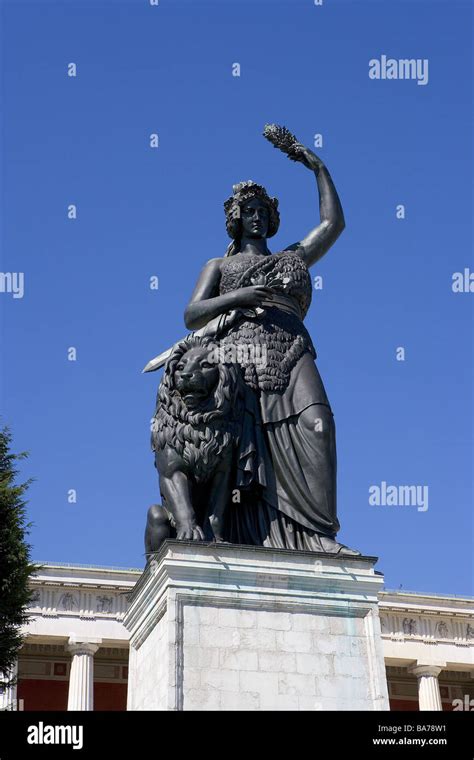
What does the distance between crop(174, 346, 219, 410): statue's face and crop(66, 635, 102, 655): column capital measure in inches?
1565

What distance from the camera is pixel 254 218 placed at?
12719 millimetres

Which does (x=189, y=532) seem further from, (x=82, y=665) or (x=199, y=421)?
(x=82, y=665)

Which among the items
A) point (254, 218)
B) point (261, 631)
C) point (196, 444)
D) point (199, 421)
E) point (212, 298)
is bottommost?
point (261, 631)

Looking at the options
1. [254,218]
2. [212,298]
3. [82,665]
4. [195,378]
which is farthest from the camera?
[82,665]

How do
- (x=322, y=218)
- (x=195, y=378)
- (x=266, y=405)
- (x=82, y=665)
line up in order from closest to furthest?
(x=195, y=378), (x=266, y=405), (x=322, y=218), (x=82, y=665)

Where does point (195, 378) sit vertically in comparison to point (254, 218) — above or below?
below

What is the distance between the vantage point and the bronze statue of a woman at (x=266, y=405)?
36.5 feet

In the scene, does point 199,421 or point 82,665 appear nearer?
point 199,421

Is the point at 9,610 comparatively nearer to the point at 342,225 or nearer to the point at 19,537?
the point at 19,537

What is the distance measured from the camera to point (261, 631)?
33.5 feet

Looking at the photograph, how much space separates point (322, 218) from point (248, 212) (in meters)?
0.88

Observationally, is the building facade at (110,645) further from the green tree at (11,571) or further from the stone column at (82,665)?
the green tree at (11,571)

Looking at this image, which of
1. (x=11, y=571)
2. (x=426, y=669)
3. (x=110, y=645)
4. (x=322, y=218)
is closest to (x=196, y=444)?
(x=322, y=218)
